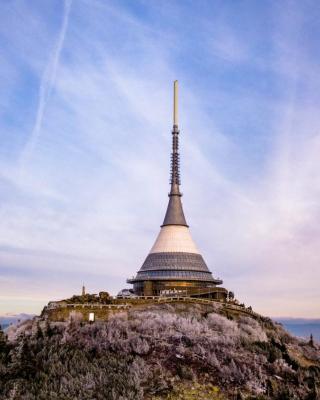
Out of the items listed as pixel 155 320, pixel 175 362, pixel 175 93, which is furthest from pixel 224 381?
pixel 175 93

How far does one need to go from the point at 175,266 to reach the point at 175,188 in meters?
14.0

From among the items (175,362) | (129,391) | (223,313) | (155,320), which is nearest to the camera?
(129,391)

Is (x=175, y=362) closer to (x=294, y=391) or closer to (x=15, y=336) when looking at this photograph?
(x=294, y=391)

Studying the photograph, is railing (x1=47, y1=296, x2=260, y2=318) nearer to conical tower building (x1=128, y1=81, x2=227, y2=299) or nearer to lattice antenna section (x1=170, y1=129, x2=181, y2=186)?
conical tower building (x1=128, y1=81, x2=227, y2=299)

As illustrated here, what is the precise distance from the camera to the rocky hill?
26422 millimetres

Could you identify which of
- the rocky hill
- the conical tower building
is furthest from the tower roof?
the rocky hill

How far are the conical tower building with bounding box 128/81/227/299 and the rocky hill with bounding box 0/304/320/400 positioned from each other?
64.1ft

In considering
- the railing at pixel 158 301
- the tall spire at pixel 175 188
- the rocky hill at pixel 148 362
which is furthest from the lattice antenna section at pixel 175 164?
the rocky hill at pixel 148 362

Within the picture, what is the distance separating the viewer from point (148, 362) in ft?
101

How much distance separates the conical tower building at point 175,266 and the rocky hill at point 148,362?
64.1 ft

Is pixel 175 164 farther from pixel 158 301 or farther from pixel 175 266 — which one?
pixel 158 301

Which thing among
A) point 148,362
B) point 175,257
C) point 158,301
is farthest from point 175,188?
point 148,362

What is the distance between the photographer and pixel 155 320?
40469 mm

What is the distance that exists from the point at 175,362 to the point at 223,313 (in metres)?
20.3
